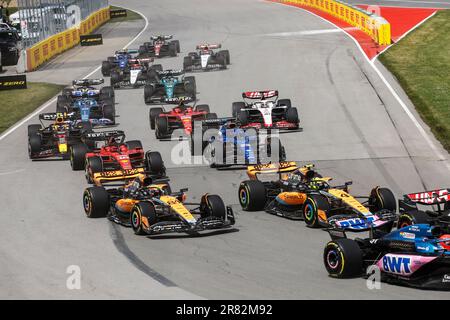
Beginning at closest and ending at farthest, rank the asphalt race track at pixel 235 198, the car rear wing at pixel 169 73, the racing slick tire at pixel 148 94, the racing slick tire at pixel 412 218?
the asphalt race track at pixel 235 198, the racing slick tire at pixel 412 218, the racing slick tire at pixel 148 94, the car rear wing at pixel 169 73

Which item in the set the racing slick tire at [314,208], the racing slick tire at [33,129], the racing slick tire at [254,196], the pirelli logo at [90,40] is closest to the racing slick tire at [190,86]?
the racing slick tire at [33,129]

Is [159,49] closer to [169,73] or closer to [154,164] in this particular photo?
[169,73]

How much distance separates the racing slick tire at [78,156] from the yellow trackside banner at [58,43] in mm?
26296

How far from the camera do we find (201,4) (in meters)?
85.0

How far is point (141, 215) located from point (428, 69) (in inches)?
1079

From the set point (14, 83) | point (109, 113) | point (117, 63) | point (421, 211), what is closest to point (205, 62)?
point (117, 63)

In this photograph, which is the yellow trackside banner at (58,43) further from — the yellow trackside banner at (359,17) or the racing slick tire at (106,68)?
the yellow trackside banner at (359,17)

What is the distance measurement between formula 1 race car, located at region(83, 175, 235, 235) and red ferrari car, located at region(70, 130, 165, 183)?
2235 mm

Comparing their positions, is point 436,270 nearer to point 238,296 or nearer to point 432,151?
point 238,296

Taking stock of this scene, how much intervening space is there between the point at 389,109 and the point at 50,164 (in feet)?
46.1

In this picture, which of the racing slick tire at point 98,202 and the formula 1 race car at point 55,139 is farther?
the formula 1 race car at point 55,139

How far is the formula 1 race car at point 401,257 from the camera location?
59.1ft

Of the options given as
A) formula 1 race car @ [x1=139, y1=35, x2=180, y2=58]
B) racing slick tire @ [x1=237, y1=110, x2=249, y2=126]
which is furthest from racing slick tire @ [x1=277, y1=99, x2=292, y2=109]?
formula 1 race car @ [x1=139, y1=35, x2=180, y2=58]

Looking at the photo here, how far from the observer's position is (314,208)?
2284 centimetres
